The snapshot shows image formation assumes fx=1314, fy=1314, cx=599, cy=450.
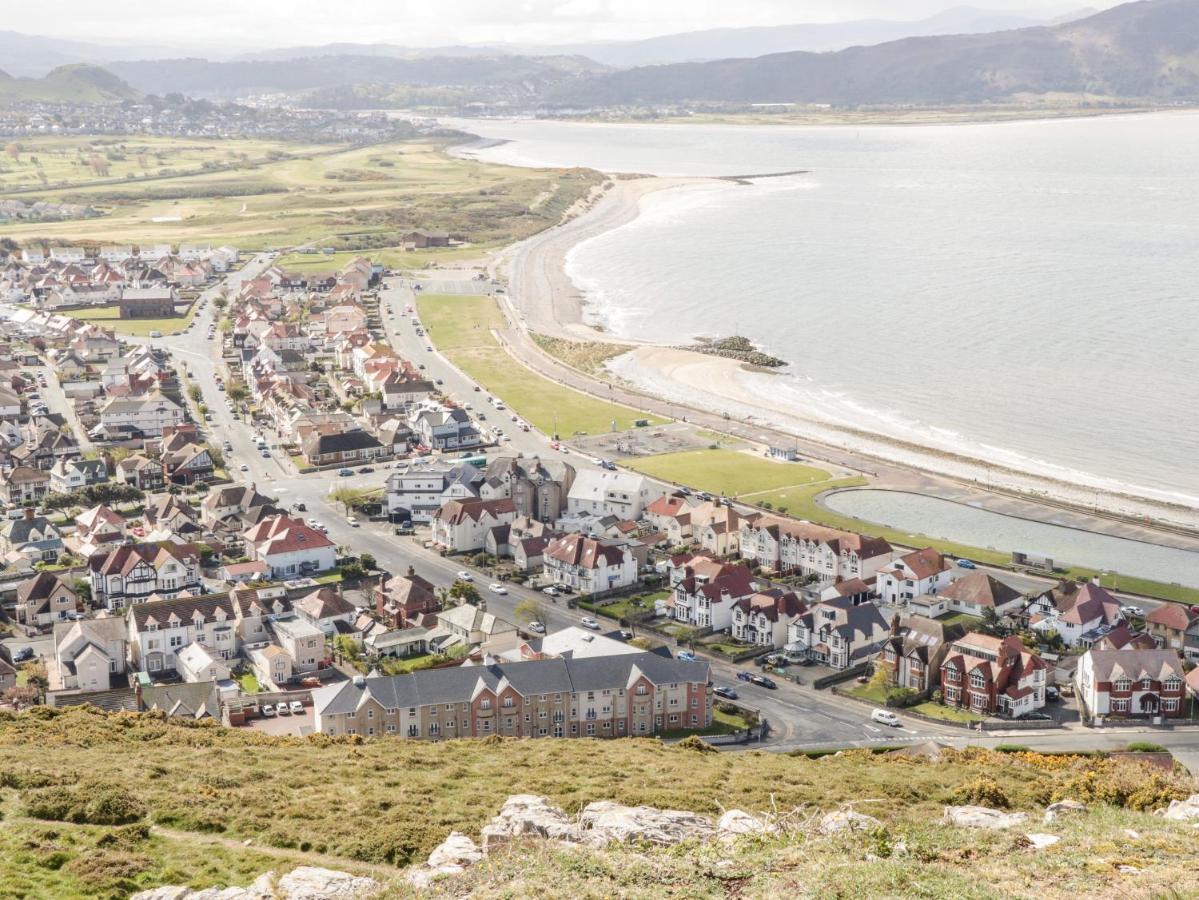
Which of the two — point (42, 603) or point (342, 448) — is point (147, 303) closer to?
point (342, 448)

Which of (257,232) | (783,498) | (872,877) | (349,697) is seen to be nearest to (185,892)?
(872,877)

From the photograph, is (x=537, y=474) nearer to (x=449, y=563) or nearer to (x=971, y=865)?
(x=449, y=563)

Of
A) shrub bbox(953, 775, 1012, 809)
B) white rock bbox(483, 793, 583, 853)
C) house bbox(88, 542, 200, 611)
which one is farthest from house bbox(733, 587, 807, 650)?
white rock bbox(483, 793, 583, 853)

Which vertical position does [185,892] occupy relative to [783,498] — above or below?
above

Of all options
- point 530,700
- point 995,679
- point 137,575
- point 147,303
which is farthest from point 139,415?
point 995,679

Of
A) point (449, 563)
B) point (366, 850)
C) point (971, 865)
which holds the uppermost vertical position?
Result: point (971, 865)

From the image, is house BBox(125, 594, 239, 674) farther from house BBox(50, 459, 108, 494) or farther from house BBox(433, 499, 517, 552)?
house BBox(50, 459, 108, 494)

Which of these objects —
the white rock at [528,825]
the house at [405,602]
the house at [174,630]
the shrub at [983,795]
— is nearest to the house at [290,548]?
the house at [405,602]
